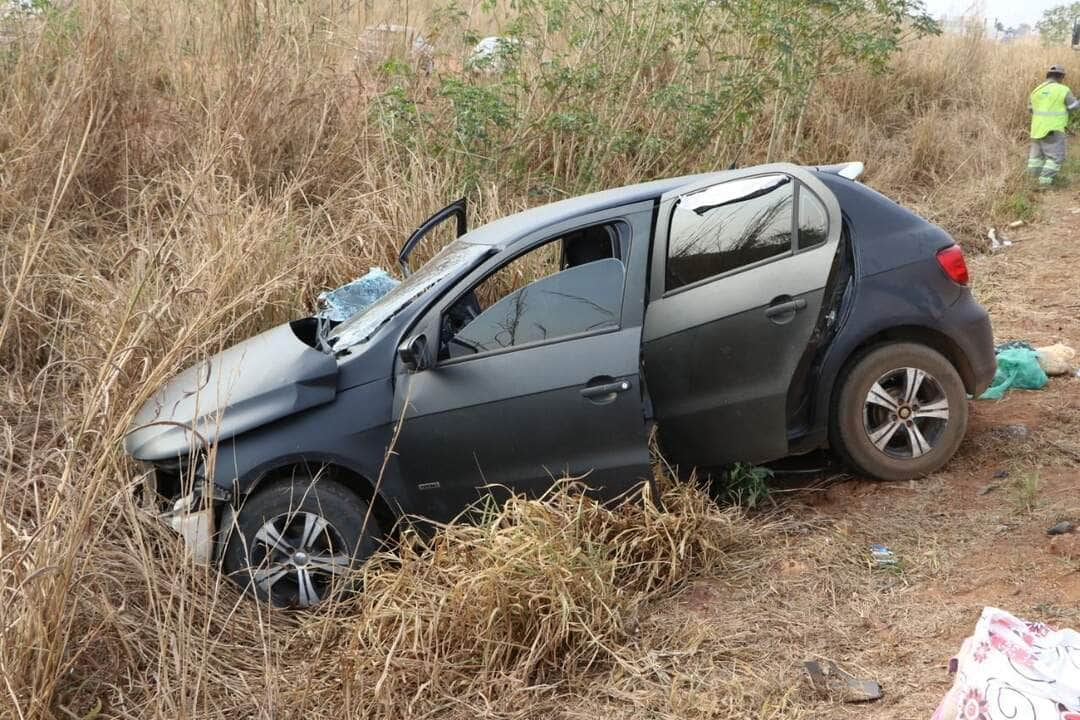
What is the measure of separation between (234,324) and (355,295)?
37.2 inches

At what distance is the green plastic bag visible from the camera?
6539 mm

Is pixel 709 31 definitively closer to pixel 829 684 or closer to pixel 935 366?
pixel 935 366

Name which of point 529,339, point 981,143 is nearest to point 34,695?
point 529,339

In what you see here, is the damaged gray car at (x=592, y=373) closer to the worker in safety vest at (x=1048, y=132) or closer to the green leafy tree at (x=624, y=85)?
the green leafy tree at (x=624, y=85)

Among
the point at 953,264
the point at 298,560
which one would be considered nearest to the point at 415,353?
the point at 298,560

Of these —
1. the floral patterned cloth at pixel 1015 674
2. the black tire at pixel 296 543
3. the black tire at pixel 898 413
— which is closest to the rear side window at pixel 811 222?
the black tire at pixel 898 413

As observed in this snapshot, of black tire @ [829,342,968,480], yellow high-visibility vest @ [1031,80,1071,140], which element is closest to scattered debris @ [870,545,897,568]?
black tire @ [829,342,968,480]

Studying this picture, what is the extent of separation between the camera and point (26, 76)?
8039 millimetres

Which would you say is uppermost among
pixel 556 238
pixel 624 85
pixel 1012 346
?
pixel 624 85

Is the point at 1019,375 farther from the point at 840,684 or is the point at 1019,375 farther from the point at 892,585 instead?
the point at 840,684

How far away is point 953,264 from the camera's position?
5.11 meters

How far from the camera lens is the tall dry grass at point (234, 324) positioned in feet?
11.9

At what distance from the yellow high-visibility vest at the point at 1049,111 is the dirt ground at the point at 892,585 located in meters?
8.36

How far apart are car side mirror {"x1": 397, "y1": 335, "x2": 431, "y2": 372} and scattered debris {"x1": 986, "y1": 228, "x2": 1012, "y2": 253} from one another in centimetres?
794
